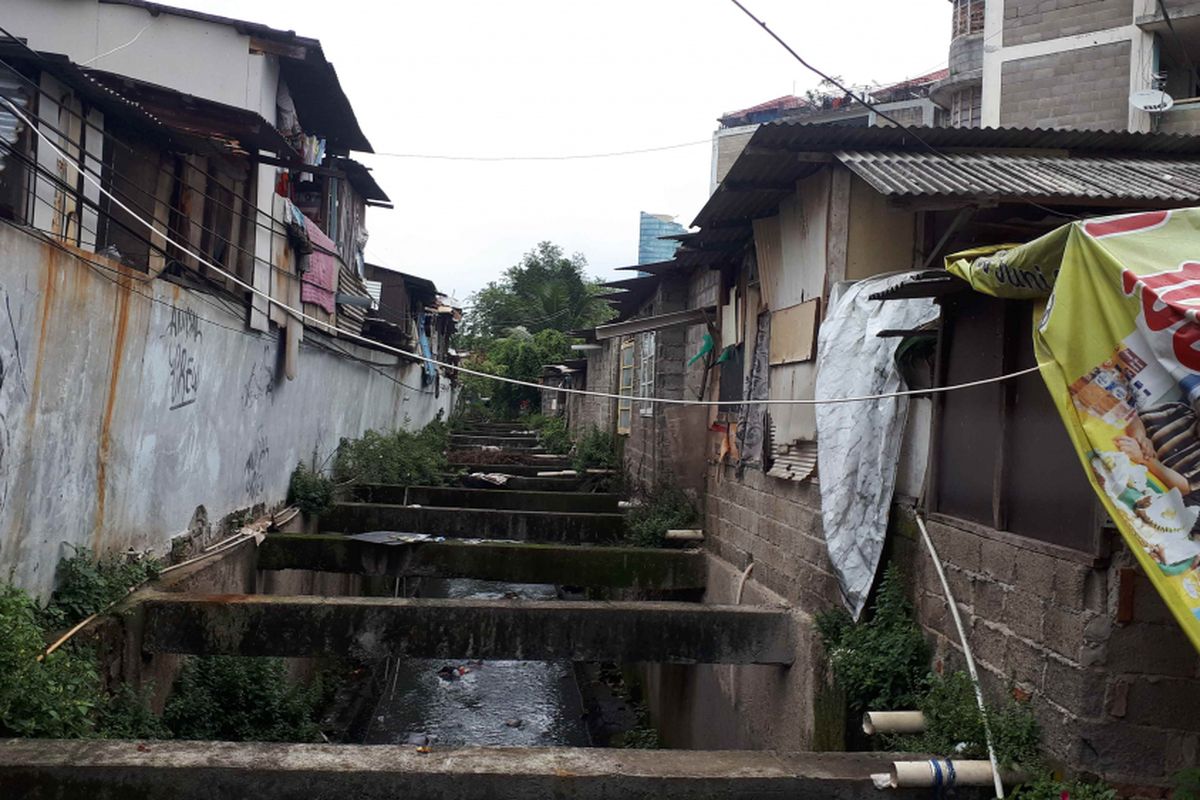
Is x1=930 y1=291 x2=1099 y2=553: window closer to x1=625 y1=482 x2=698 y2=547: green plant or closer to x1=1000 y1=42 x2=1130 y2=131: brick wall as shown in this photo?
x1=625 y1=482 x2=698 y2=547: green plant

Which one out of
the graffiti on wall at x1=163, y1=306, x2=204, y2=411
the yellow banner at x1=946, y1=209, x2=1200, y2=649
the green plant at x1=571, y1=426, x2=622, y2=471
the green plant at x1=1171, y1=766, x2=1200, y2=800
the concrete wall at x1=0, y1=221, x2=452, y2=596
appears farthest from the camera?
the green plant at x1=571, y1=426, x2=622, y2=471

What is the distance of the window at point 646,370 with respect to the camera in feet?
37.6

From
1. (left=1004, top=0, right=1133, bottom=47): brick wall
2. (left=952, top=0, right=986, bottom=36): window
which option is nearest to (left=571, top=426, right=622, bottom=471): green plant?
(left=1004, top=0, right=1133, bottom=47): brick wall

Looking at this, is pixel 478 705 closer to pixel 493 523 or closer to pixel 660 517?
pixel 493 523

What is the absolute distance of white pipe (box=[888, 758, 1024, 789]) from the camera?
362cm

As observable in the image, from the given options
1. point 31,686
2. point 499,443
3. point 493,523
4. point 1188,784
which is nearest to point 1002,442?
point 1188,784

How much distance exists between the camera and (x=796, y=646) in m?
6.05

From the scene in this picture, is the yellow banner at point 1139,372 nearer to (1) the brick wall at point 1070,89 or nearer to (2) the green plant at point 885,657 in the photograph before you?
(2) the green plant at point 885,657

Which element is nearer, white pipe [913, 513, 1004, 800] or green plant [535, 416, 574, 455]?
white pipe [913, 513, 1004, 800]

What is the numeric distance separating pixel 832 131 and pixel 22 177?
4623 millimetres

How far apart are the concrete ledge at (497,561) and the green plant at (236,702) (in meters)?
1.37

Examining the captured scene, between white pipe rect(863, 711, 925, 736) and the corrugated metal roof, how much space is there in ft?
8.15

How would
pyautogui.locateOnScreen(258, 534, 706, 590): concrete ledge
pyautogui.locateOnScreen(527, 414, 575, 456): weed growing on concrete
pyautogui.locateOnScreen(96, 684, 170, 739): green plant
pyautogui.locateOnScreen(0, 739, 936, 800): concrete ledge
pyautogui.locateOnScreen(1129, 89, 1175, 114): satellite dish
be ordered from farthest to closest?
pyautogui.locateOnScreen(527, 414, 575, 456): weed growing on concrete
pyautogui.locateOnScreen(1129, 89, 1175, 114): satellite dish
pyautogui.locateOnScreen(258, 534, 706, 590): concrete ledge
pyautogui.locateOnScreen(96, 684, 170, 739): green plant
pyautogui.locateOnScreen(0, 739, 936, 800): concrete ledge

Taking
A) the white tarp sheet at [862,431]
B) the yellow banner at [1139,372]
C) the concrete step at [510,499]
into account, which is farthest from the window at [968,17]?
the yellow banner at [1139,372]
